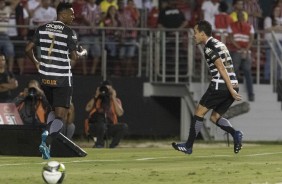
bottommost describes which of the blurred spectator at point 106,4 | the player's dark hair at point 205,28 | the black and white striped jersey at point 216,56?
the blurred spectator at point 106,4

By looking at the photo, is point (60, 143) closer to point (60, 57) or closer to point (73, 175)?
point (60, 57)

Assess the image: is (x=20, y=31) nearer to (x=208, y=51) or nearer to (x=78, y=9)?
(x=78, y=9)

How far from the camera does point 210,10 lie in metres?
28.6

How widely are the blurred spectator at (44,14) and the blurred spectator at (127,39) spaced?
→ 1.68 meters

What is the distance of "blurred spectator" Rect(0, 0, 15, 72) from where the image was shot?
26.5 metres

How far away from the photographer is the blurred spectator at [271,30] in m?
28.4

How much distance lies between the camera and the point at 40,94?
23.5 metres

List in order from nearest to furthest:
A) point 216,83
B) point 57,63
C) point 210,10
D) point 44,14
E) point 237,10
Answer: point 57,63, point 216,83, point 44,14, point 237,10, point 210,10

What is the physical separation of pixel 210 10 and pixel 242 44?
4.88ft

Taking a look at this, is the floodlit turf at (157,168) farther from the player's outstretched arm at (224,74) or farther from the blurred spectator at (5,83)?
the blurred spectator at (5,83)

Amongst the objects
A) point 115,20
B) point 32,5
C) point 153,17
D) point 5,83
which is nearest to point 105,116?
point 5,83

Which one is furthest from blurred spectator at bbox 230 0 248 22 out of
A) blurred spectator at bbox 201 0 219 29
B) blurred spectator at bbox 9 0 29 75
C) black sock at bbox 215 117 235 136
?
black sock at bbox 215 117 235 136

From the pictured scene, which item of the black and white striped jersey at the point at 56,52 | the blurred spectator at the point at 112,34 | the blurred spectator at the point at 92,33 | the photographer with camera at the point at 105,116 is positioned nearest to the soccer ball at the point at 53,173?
the black and white striped jersey at the point at 56,52

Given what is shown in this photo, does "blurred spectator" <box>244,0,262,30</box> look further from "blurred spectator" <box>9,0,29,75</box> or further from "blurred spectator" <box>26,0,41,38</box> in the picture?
"blurred spectator" <box>9,0,29,75</box>
